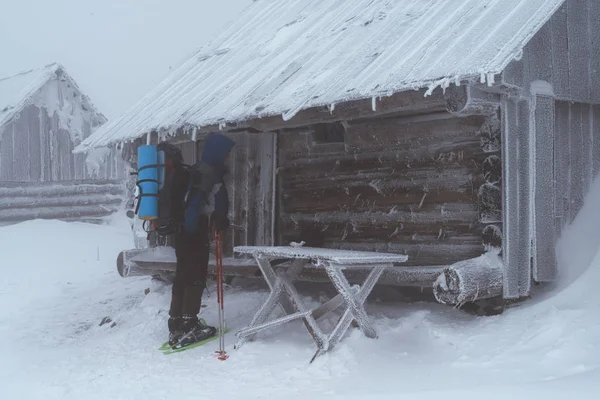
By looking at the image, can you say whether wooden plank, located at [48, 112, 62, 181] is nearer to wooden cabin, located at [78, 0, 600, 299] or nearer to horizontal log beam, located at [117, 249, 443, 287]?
horizontal log beam, located at [117, 249, 443, 287]

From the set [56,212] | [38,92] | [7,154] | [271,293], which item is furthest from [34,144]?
[271,293]

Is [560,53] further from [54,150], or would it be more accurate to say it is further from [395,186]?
[54,150]

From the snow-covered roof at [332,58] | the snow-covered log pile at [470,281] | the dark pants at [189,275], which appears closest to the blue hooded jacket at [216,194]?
the dark pants at [189,275]

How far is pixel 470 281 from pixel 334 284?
1.14 meters

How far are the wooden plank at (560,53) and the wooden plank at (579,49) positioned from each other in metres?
0.08

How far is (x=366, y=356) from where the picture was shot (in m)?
5.74

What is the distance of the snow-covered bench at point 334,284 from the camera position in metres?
5.75

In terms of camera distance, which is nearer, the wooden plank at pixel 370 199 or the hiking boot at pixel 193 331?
the wooden plank at pixel 370 199

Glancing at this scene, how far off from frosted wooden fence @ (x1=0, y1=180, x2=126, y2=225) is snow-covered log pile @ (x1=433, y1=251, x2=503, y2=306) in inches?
524

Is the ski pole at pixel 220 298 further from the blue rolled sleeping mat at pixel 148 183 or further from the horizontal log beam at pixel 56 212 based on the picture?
the horizontal log beam at pixel 56 212

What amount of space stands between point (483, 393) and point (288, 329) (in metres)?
2.82

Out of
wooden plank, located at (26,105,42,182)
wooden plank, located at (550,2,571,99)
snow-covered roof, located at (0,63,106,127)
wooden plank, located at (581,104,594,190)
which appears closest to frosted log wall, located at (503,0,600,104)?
wooden plank, located at (550,2,571,99)

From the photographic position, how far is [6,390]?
6.28m

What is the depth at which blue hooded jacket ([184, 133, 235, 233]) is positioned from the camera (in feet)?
22.9
